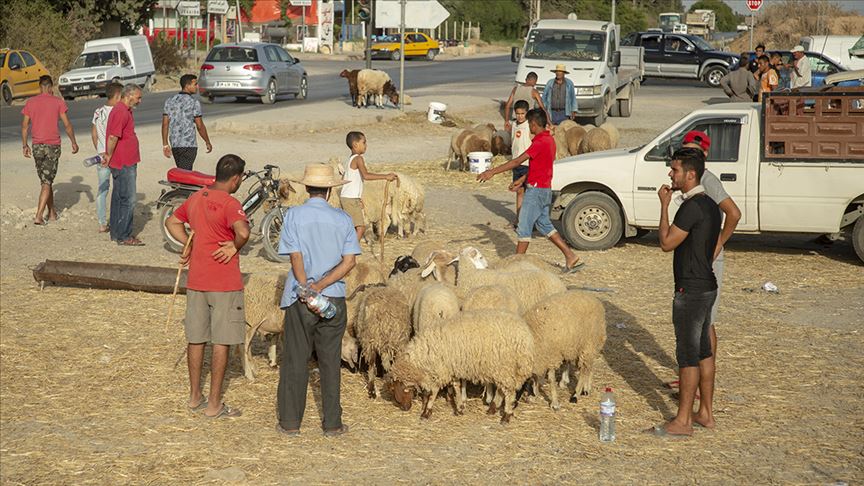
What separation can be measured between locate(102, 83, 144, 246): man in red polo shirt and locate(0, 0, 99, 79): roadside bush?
2940 cm

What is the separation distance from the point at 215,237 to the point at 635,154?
7.32 meters

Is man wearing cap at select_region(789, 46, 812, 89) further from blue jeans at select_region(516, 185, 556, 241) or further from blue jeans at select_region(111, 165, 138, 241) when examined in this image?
blue jeans at select_region(111, 165, 138, 241)

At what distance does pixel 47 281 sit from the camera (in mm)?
11883

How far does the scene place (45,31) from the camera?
137ft

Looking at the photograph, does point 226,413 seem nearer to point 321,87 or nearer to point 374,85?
point 374,85

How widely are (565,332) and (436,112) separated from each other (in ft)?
71.2

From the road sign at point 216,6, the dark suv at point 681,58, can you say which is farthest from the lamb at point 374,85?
the road sign at point 216,6

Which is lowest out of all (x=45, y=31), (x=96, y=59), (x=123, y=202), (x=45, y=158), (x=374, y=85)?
(x=123, y=202)

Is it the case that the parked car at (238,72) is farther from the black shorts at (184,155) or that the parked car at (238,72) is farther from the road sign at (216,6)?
the black shorts at (184,155)

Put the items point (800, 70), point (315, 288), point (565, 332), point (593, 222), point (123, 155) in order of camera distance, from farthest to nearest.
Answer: point (800, 70) < point (593, 222) < point (123, 155) < point (565, 332) < point (315, 288)

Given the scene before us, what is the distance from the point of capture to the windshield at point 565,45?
27516mm

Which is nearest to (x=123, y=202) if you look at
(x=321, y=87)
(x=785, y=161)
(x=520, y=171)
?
(x=520, y=171)

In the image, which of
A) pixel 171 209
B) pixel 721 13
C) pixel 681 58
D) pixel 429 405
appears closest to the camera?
pixel 429 405

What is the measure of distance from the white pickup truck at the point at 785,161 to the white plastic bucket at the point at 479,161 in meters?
6.39
